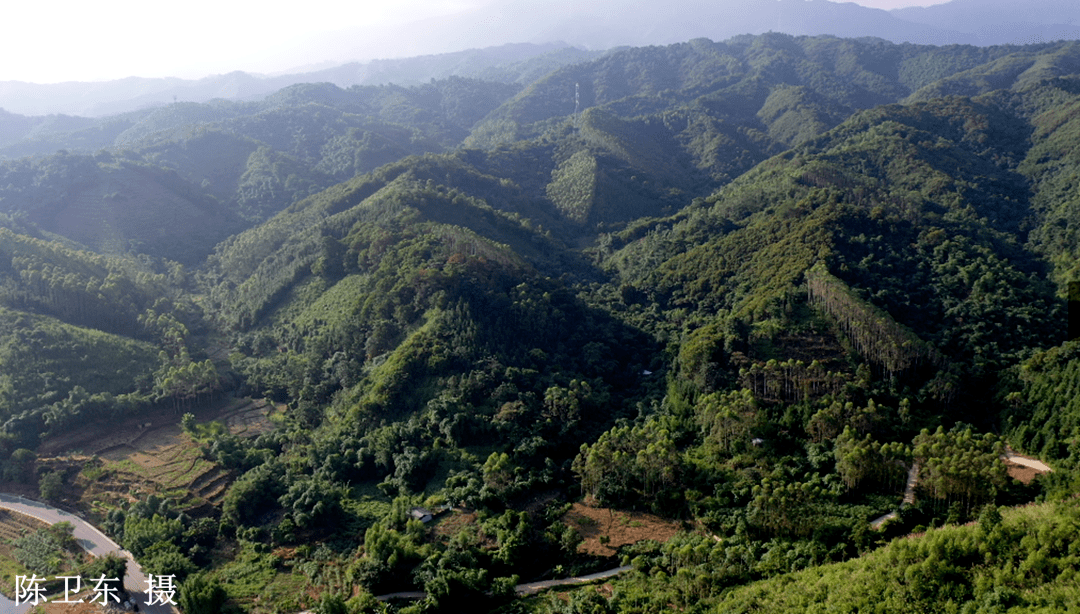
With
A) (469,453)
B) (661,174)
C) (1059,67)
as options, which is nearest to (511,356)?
Answer: (469,453)

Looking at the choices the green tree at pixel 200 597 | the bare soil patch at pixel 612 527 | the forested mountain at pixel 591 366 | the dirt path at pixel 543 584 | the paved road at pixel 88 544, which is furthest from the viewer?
the bare soil patch at pixel 612 527

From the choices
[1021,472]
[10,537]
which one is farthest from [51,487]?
[1021,472]

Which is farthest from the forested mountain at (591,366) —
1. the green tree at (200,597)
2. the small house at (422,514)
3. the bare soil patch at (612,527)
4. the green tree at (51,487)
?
the green tree at (51,487)

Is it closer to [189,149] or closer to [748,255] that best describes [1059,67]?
[748,255]

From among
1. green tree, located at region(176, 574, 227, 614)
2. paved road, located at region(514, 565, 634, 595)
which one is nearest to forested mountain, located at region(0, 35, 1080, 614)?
green tree, located at region(176, 574, 227, 614)

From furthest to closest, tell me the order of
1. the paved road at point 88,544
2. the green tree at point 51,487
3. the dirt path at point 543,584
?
1. the green tree at point 51,487
2. the paved road at point 88,544
3. the dirt path at point 543,584

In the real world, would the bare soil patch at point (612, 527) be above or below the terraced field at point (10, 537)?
above

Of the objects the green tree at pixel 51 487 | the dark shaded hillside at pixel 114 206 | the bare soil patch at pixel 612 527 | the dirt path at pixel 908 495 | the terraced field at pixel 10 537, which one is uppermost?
the dark shaded hillside at pixel 114 206

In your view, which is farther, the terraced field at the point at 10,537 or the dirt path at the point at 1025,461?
the dirt path at the point at 1025,461

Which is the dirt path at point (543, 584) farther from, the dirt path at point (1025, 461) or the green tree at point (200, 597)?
the dirt path at point (1025, 461)

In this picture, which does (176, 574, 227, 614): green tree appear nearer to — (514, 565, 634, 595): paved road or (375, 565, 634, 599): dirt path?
(375, 565, 634, 599): dirt path
